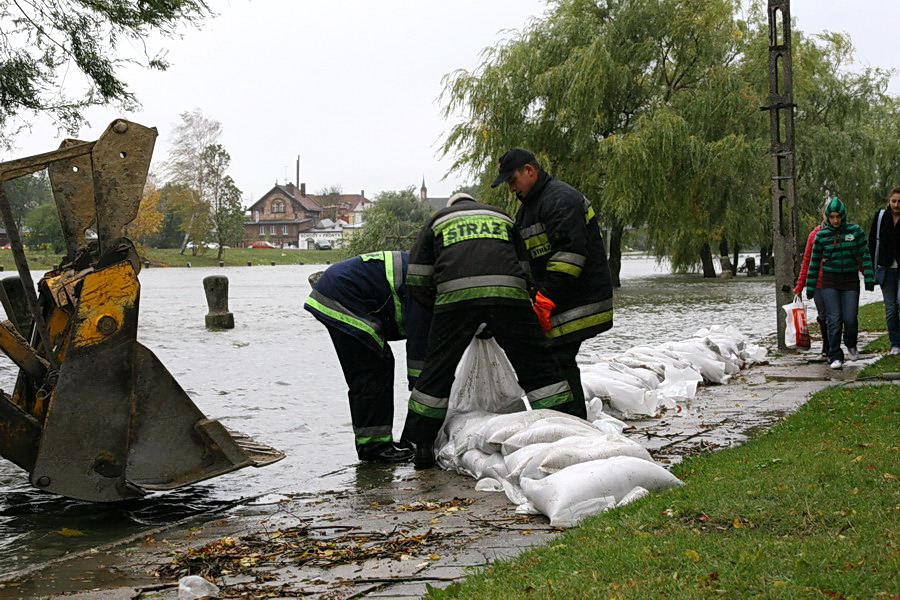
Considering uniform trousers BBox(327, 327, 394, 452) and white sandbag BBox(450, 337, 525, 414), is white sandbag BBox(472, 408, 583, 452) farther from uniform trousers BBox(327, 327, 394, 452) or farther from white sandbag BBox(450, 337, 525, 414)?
uniform trousers BBox(327, 327, 394, 452)

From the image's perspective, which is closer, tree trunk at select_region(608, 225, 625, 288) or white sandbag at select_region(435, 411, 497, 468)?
white sandbag at select_region(435, 411, 497, 468)

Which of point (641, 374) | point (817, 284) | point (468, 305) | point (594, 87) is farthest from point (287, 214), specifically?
point (468, 305)

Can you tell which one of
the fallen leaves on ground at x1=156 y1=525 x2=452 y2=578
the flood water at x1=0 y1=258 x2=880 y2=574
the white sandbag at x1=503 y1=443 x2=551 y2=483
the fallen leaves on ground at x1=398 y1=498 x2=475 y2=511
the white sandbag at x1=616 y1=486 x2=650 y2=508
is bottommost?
the flood water at x1=0 y1=258 x2=880 y2=574

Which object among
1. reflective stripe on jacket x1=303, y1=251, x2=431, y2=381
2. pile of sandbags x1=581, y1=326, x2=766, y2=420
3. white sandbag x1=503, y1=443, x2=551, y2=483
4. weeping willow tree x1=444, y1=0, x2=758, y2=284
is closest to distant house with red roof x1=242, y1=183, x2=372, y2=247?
weeping willow tree x1=444, y1=0, x2=758, y2=284

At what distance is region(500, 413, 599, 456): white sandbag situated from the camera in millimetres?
5439

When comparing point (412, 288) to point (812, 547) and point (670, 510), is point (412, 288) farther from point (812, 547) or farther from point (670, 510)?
point (812, 547)

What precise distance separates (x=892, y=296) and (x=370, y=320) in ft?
20.8

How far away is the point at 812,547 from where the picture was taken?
3420 mm

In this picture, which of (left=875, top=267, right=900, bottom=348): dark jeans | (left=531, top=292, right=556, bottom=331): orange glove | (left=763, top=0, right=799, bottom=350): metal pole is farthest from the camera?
(left=763, top=0, right=799, bottom=350): metal pole

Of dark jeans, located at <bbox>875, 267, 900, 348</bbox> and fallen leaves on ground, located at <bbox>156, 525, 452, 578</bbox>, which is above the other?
dark jeans, located at <bbox>875, 267, 900, 348</bbox>

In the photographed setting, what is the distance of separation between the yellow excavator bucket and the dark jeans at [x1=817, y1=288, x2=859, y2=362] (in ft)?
21.5

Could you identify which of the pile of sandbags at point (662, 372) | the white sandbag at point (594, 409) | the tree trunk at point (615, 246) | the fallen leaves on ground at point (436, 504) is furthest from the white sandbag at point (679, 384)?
the tree trunk at point (615, 246)

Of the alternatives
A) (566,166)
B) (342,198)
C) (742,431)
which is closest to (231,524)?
(742,431)

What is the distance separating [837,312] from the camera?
33.6 ft
